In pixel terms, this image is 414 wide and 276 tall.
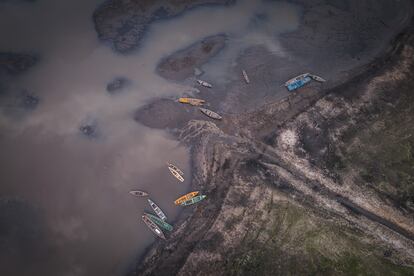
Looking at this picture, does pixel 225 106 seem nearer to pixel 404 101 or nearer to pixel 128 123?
pixel 128 123

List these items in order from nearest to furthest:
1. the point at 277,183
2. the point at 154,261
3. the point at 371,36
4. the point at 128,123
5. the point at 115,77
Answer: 1. the point at 154,261
2. the point at 277,183
3. the point at 128,123
4. the point at 115,77
5. the point at 371,36

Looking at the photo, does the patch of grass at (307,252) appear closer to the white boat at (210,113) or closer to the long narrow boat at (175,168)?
the long narrow boat at (175,168)

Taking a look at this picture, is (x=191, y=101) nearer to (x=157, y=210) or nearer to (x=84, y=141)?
(x=84, y=141)

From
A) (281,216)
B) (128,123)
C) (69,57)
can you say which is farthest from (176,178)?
(69,57)

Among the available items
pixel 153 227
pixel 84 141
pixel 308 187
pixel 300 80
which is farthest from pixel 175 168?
pixel 300 80

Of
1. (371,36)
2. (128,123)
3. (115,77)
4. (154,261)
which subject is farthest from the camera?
(371,36)

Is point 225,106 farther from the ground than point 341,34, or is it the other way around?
point 341,34

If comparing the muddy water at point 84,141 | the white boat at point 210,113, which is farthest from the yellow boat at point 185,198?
the white boat at point 210,113
